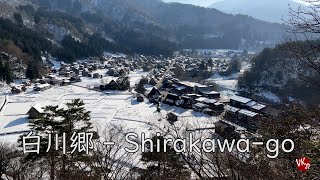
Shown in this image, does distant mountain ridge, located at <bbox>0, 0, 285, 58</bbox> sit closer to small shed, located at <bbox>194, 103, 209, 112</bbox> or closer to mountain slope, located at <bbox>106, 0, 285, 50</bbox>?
mountain slope, located at <bbox>106, 0, 285, 50</bbox>

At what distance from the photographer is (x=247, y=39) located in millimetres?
113312

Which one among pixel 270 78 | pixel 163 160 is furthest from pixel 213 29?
pixel 163 160

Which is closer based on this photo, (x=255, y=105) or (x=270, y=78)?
(x=255, y=105)

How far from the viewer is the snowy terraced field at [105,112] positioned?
1898cm

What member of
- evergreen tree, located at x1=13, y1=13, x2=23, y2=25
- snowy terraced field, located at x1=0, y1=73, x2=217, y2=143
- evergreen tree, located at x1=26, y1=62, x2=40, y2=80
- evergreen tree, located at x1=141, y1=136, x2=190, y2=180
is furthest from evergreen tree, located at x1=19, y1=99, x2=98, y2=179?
evergreen tree, located at x1=13, y1=13, x2=23, y2=25

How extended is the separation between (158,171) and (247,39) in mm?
111694

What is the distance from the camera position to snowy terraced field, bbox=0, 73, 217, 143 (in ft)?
62.3

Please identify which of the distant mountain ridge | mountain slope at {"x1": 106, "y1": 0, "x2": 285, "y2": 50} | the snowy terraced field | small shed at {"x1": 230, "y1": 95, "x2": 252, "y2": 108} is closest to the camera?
the snowy terraced field

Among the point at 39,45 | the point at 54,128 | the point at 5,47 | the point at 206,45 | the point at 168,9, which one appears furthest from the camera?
the point at 168,9

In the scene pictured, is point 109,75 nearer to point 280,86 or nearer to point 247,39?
point 280,86

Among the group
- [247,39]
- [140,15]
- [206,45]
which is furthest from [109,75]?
[247,39]

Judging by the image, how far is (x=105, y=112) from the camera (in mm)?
23859

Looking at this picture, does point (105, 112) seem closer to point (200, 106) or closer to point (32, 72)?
point (200, 106)

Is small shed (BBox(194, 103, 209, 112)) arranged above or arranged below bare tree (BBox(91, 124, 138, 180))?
below
